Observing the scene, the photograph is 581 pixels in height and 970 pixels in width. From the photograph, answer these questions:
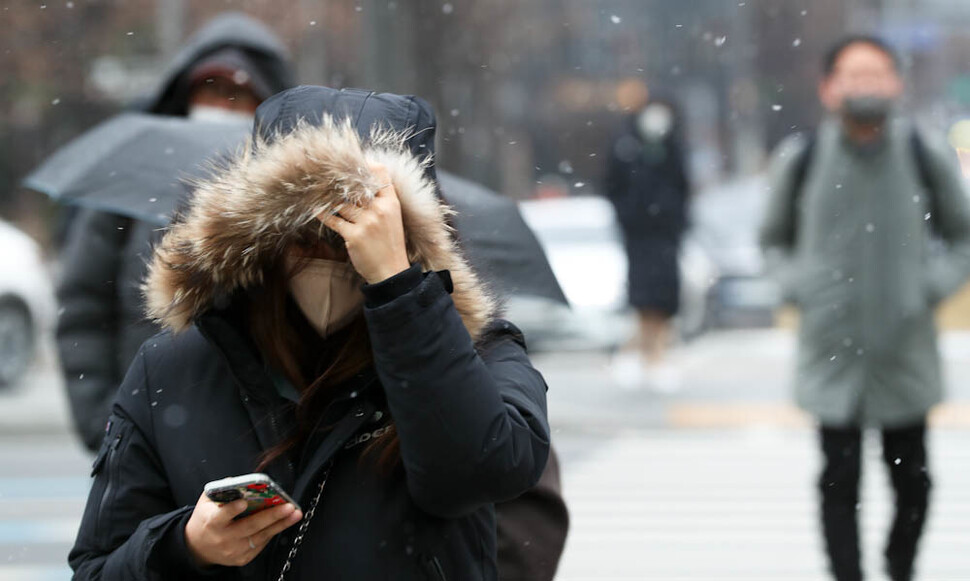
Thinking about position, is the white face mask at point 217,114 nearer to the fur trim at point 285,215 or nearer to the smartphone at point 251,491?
the fur trim at point 285,215

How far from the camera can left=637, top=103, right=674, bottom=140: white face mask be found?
11.8 m

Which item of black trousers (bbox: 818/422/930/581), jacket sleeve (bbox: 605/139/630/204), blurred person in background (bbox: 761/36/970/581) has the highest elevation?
blurred person in background (bbox: 761/36/970/581)

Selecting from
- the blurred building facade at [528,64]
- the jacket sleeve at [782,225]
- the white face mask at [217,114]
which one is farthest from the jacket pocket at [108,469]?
the blurred building facade at [528,64]

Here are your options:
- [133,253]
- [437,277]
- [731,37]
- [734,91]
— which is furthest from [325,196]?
[734,91]

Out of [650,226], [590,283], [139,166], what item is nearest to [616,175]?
[650,226]

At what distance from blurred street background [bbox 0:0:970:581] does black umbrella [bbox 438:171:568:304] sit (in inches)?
8.3

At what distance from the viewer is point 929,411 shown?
4727mm

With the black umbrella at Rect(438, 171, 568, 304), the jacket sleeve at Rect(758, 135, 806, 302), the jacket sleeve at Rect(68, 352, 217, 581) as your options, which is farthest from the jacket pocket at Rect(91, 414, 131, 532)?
the jacket sleeve at Rect(758, 135, 806, 302)

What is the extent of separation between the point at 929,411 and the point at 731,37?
1483 inches

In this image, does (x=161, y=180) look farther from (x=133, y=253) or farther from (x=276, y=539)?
(x=276, y=539)

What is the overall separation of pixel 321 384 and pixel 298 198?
283 millimetres

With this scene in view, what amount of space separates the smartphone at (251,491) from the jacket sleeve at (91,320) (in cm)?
241

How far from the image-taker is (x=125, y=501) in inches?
85.3

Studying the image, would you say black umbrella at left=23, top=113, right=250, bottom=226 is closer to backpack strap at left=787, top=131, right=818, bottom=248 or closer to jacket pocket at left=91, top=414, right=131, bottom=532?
jacket pocket at left=91, top=414, right=131, bottom=532
